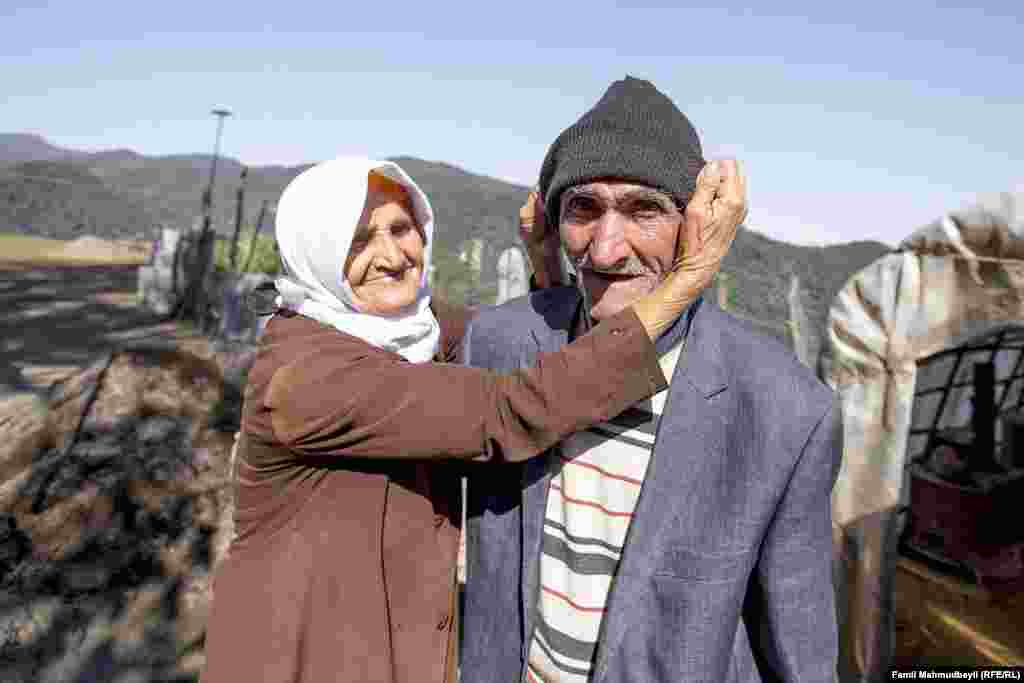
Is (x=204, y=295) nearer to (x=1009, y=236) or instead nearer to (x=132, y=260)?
(x=1009, y=236)

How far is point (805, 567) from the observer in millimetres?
1443

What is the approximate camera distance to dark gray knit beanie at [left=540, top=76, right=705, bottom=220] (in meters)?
1.43

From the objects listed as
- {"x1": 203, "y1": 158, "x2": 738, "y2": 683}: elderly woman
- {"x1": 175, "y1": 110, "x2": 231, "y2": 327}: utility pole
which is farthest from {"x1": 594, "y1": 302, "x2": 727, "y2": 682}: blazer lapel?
{"x1": 175, "y1": 110, "x2": 231, "y2": 327}: utility pole

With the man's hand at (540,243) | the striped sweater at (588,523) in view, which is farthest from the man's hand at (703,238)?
the man's hand at (540,243)

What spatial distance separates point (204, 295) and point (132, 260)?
69.7 feet

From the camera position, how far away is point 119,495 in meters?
5.02

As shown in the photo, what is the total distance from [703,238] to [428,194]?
38.2m

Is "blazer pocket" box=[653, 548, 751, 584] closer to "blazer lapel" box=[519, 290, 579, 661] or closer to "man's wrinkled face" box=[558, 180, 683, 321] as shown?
"blazer lapel" box=[519, 290, 579, 661]

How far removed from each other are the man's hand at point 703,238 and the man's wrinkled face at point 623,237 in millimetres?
104

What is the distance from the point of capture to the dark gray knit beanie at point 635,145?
1.43 meters

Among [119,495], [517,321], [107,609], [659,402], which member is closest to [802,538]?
[659,402]

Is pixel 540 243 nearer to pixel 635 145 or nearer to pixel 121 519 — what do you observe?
pixel 635 145

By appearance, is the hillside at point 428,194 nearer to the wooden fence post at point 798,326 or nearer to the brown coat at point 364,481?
the wooden fence post at point 798,326

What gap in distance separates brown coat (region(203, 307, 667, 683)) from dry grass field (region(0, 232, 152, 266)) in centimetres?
3069
